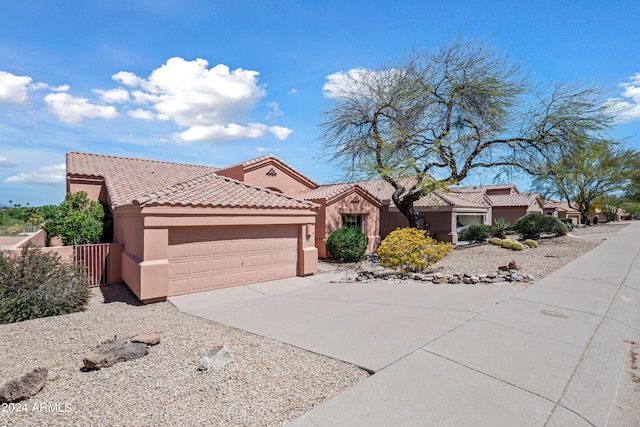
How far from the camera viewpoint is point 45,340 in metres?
5.98

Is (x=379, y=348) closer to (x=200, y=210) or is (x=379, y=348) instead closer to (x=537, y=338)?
(x=537, y=338)

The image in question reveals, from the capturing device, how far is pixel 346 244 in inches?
656

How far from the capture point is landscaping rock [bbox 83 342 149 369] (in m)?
4.62

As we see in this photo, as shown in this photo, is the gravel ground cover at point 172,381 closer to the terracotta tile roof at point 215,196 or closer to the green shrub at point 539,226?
the terracotta tile roof at point 215,196

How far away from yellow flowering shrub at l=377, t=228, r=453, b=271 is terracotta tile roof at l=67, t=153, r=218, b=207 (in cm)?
1033

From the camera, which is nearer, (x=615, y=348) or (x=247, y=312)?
(x=615, y=348)

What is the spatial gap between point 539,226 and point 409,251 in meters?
13.1

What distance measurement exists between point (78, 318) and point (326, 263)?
35.3ft

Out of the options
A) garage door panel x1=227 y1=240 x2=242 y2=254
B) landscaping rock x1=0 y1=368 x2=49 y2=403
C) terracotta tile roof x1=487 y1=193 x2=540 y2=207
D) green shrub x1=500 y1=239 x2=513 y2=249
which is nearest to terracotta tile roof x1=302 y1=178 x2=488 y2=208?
green shrub x1=500 y1=239 x2=513 y2=249

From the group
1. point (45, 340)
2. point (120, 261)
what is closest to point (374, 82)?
point (120, 261)

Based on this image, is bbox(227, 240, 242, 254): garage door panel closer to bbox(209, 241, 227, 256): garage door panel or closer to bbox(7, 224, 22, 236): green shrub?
bbox(209, 241, 227, 256): garage door panel

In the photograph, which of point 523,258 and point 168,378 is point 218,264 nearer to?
point 168,378

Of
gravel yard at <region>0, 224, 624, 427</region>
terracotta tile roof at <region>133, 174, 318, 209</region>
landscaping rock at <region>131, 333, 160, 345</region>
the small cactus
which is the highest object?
terracotta tile roof at <region>133, 174, 318, 209</region>

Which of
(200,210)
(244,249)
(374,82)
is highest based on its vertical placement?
(374,82)
